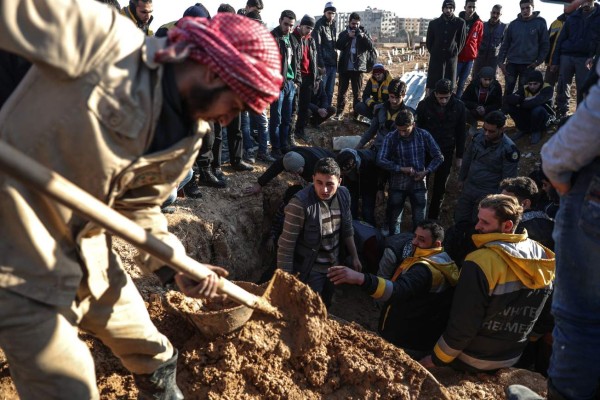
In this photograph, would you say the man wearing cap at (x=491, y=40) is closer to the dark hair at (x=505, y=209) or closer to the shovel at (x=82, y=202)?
the dark hair at (x=505, y=209)

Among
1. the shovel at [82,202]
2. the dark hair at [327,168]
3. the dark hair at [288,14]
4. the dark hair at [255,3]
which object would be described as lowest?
the dark hair at [327,168]

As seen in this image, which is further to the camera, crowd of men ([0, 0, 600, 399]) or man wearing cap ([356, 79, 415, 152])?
man wearing cap ([356, 79, 415, 152])

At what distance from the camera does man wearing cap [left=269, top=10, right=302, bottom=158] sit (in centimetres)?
688

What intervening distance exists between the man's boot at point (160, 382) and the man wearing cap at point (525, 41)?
787 centimetres

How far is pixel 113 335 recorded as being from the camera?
2.24 meters

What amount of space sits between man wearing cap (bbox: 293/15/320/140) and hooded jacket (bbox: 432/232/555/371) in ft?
16.2

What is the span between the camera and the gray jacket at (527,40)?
28.2 ft

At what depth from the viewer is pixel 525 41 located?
8625 mm

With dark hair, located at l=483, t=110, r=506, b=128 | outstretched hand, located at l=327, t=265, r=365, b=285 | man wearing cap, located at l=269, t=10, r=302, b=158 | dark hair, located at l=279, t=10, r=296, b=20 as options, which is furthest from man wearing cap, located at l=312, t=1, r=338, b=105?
outstretched hand, located at l=327, t=265, r=365, b=285

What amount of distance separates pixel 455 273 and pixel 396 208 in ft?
8.45

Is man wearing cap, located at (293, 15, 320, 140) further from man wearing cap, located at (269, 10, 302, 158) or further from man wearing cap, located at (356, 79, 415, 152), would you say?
man wearing cap, located at (356, 79, 415, 152)

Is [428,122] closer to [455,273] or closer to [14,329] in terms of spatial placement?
[455,273]

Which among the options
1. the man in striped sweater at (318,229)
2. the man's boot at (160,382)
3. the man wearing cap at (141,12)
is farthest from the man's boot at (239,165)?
the man's boot at (160,382)

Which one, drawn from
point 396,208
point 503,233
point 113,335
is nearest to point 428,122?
point 396,208
